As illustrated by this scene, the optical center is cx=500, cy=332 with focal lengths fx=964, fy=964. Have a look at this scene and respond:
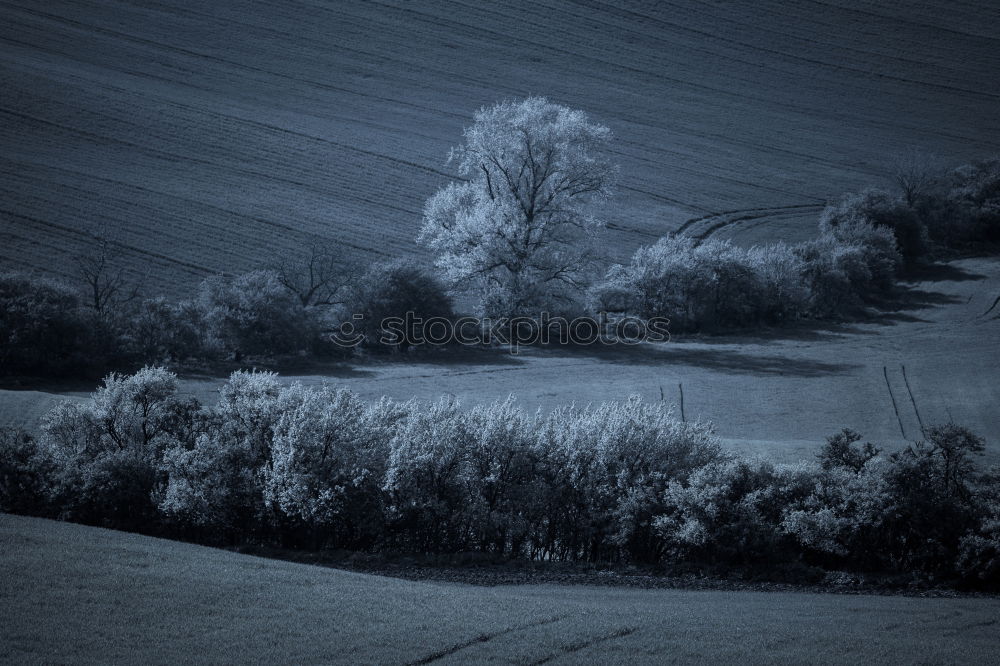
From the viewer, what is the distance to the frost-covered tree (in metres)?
48.0

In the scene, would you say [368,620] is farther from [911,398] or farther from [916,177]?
[916,177]

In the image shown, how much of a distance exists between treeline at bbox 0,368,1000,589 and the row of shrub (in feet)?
40.7

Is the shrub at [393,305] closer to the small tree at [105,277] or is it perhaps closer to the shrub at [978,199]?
the small tree at [105,277]

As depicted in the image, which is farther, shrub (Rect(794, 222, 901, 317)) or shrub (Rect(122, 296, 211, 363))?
shrub (Rect(794, 222, 901, 317))

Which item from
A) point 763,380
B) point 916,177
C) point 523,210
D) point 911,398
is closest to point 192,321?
point 523,210

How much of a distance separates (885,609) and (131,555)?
45.6 ft

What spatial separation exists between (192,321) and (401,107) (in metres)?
43.2

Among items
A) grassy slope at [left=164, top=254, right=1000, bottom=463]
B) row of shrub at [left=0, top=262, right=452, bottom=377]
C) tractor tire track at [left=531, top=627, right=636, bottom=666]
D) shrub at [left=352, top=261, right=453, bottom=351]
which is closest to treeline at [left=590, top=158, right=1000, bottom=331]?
grassy slope at [left=164, top=254, right=1000, bottom=463]

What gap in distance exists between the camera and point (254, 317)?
40156mm

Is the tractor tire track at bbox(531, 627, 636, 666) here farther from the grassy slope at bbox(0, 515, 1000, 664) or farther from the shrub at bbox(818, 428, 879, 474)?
the shrub at bbox(818, 428, 879, 474)

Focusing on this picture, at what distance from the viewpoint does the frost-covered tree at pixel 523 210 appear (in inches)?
1890

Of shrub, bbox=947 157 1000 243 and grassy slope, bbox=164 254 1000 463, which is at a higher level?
shrub, bbox=947 157 1000 243

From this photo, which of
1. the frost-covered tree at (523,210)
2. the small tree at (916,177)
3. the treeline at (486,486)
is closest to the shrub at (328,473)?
the treeline at (486,486)

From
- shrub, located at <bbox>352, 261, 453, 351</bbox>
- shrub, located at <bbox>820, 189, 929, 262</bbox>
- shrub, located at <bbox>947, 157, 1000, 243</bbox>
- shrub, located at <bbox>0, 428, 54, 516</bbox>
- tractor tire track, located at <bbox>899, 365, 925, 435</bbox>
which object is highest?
shrub, located at <bbox>947, 157, 1000, 243</bbox>
